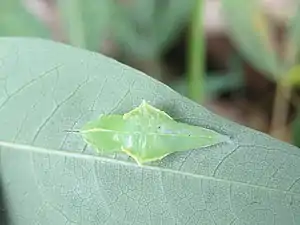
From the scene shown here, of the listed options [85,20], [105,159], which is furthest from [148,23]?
[105,159]

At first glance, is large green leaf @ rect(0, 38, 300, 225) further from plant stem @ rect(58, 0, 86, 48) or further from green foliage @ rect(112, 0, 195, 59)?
green foliage @ rect(112, 0, 195, 59)

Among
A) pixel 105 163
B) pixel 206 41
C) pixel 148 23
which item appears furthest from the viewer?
A: pixel 206 41

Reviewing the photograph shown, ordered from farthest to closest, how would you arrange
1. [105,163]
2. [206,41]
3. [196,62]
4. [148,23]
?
1. [206,41]
2. [148,23]
3. [196,62]
4. [105,163]

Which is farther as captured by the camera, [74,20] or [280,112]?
[280,112]

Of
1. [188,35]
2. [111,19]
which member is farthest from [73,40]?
[188,35]

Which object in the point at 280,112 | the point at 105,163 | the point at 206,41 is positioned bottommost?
the point at 105,163

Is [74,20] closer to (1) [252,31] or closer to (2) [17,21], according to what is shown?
(2) [17,21]

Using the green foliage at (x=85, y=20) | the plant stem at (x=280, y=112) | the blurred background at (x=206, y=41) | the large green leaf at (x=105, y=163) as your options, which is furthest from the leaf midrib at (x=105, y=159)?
the plant stem at (x=280, y=112)
